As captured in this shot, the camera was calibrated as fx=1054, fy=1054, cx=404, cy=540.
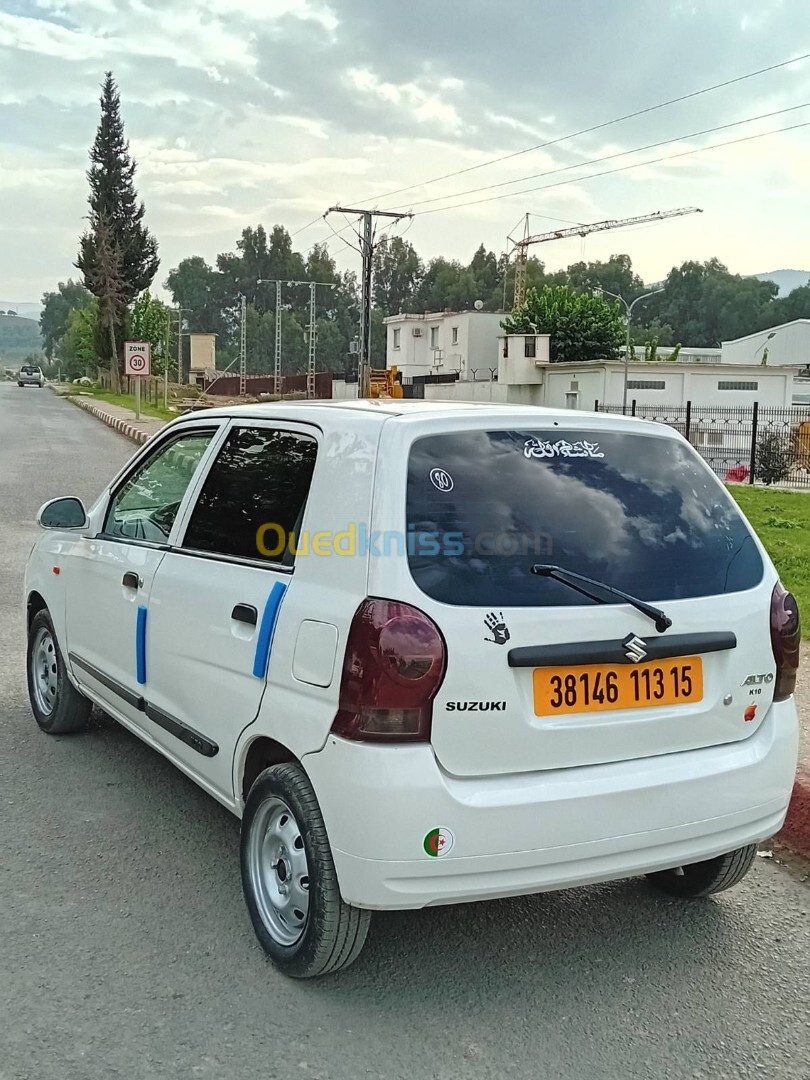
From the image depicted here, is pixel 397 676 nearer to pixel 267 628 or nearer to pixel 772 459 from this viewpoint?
pixel 267 628

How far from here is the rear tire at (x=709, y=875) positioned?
11.8ft

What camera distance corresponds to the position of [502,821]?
2.82 meters

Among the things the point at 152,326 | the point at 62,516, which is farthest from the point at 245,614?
the point at 152,326

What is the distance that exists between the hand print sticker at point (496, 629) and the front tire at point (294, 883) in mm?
697

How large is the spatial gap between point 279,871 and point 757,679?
5.28 ft

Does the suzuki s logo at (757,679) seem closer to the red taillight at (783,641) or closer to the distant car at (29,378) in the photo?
the red taillight at (783,641)

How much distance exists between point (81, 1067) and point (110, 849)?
4.46ft

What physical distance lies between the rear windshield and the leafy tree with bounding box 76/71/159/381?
68.6 metres

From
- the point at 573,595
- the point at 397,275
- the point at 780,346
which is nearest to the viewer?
the point at 573,595

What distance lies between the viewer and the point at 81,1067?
8.88 feet

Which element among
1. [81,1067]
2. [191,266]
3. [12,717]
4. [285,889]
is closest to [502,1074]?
[285,889]

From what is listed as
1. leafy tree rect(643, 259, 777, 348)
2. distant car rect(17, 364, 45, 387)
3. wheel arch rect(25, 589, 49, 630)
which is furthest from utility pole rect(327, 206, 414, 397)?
leafy tree rect(643, 259, 777, 348)

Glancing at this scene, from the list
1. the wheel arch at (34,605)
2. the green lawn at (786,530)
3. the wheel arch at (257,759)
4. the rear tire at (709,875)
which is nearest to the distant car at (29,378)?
the green lawn at (786,530)

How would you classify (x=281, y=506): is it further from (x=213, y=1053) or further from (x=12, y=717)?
(x=12, y=717)
